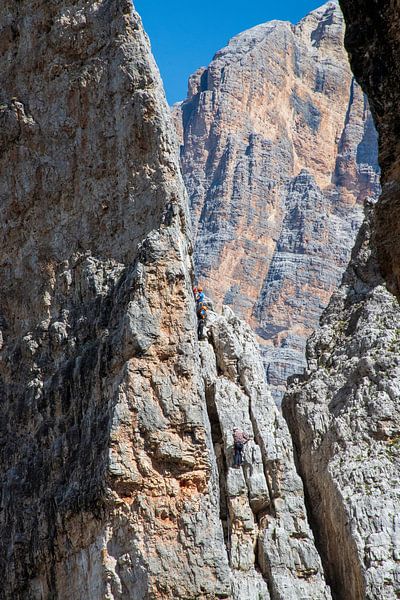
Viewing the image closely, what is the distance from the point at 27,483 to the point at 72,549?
2.41 meters

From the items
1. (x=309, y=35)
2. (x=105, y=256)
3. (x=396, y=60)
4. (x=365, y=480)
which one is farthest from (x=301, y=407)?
(x=309, y=35)

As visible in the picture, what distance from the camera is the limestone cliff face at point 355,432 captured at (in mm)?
25562

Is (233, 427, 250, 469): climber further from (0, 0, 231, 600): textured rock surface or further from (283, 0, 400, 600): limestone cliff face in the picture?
(0, 0, 231, 600): textured rock surface

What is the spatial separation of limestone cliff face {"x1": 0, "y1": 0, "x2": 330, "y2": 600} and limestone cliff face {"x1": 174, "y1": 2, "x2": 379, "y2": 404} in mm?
65838

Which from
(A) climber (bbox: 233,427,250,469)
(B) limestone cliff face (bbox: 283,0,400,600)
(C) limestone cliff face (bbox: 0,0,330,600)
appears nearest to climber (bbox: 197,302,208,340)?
(C) limestone cliff face (bbox: 0,0,330,600)

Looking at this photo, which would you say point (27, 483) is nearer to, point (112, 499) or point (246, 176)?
point (112, 499)

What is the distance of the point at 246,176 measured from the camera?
112 meters

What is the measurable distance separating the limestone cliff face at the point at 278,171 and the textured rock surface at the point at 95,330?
66850 millimetres

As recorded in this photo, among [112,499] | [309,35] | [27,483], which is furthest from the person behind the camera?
[309,35]

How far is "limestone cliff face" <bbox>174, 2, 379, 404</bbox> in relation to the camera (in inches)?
4114

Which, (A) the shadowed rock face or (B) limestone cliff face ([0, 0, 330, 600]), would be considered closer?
(A) the shadowed rock face

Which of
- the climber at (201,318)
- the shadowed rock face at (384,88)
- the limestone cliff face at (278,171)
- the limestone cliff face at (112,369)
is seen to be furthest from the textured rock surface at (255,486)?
the limestone cliff face at (278,171)

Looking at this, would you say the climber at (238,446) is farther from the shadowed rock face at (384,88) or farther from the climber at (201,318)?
the shadowed rock face at (384,88)

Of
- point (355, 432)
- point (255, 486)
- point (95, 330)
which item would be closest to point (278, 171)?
point (355, 432)
